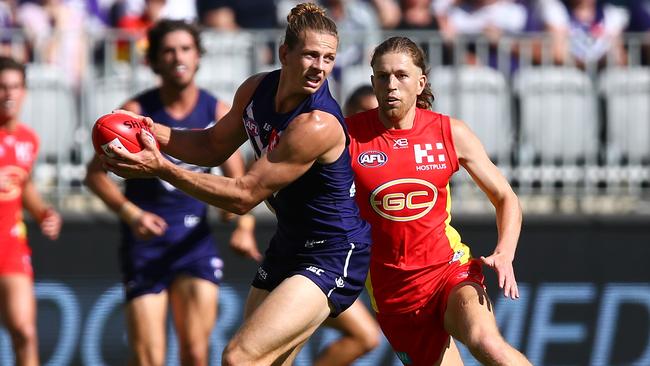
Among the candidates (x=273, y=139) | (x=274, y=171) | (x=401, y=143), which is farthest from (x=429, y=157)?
(x=274, y=171)

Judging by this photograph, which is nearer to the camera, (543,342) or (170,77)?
(170,77)

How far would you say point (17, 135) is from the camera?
30.9ft

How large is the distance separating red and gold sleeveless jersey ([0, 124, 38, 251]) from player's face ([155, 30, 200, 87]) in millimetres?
1519

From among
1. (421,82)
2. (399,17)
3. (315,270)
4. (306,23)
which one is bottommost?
(315,270)

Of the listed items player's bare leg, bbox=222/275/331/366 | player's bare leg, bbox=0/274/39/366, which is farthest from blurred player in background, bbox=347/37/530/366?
player's bare leg, bbox=0/274/39/366

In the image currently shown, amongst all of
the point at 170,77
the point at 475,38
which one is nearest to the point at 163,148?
the point at 170,77

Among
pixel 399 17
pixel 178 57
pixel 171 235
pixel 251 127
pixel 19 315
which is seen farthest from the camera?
pixel 399 17

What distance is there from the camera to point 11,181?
30.3 feet

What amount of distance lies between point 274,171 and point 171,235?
2563 millimetres

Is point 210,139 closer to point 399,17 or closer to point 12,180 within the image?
point 12,180

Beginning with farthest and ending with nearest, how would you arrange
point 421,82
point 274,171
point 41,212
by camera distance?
point 41,212, point 421,82, point 274,171

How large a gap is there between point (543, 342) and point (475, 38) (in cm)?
263

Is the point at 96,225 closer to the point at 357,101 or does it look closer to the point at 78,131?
the point at 78,131

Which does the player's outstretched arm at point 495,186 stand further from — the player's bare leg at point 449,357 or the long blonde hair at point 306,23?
the long blonde hair at point 306,23
